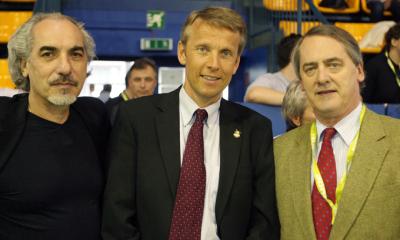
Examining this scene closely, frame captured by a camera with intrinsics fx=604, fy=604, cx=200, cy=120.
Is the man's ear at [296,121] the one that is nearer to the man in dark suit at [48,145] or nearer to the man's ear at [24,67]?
the man in dark suit at [48,145]

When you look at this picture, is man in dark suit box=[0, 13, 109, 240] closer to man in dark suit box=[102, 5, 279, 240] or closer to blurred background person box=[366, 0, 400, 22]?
man in dark suit box=[102, 5, 279, 240]

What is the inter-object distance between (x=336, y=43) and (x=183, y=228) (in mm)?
965

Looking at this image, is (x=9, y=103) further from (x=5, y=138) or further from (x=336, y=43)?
(x=336, y=43)

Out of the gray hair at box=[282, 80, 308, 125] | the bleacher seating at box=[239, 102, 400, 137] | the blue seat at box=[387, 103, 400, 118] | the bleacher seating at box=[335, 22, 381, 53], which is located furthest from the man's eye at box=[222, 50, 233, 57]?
the bleacher seating at box=[335, 22, 381, 53]

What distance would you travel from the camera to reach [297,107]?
3.20 metres

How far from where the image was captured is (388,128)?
2.43m

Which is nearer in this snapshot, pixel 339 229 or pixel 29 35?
pixel 339 229

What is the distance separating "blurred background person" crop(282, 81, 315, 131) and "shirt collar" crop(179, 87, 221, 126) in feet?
2.56

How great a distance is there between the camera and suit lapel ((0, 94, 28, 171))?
233 centimetres

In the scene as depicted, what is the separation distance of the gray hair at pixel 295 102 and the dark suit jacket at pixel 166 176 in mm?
674

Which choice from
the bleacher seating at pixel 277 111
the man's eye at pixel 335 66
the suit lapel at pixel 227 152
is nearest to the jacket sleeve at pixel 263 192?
the suit lapel at pixel 227 152

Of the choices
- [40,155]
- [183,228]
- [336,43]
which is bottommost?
[183,228]

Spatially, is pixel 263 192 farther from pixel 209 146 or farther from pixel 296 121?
pixel 296 121

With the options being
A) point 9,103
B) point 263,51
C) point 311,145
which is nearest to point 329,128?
point 311,145
